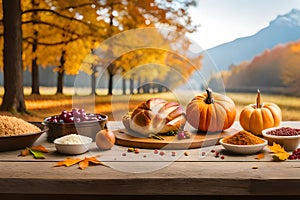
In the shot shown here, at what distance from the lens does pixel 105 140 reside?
1.57 metres

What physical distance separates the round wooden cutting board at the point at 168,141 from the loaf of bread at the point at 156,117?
39 millimetres

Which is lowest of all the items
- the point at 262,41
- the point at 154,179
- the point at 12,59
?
the point at 154,179

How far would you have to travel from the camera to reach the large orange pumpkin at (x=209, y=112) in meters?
1.73

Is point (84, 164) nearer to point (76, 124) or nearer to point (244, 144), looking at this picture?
point (76, 124)

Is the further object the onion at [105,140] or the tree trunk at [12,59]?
the tree trunk at [12,59]

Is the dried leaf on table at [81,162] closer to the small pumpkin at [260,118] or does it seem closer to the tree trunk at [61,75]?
→ the small pumpkin at [260,118]

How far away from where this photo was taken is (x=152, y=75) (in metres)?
1.63

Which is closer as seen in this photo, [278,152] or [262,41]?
[278,152]

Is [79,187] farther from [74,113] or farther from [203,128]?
[203,128]

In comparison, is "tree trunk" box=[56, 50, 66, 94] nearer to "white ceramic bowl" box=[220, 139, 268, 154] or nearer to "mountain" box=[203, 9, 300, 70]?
"mountain" box=[203, 9, 300, 70]

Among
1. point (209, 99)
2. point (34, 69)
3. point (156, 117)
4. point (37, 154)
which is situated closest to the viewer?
point (37, 154)

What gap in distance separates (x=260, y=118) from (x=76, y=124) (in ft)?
2.47

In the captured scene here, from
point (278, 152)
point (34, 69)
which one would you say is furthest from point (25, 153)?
point (34, 69)

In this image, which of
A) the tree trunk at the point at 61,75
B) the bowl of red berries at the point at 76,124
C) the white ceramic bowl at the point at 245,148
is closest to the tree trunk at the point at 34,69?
the tree trunk at the point at 61,75
